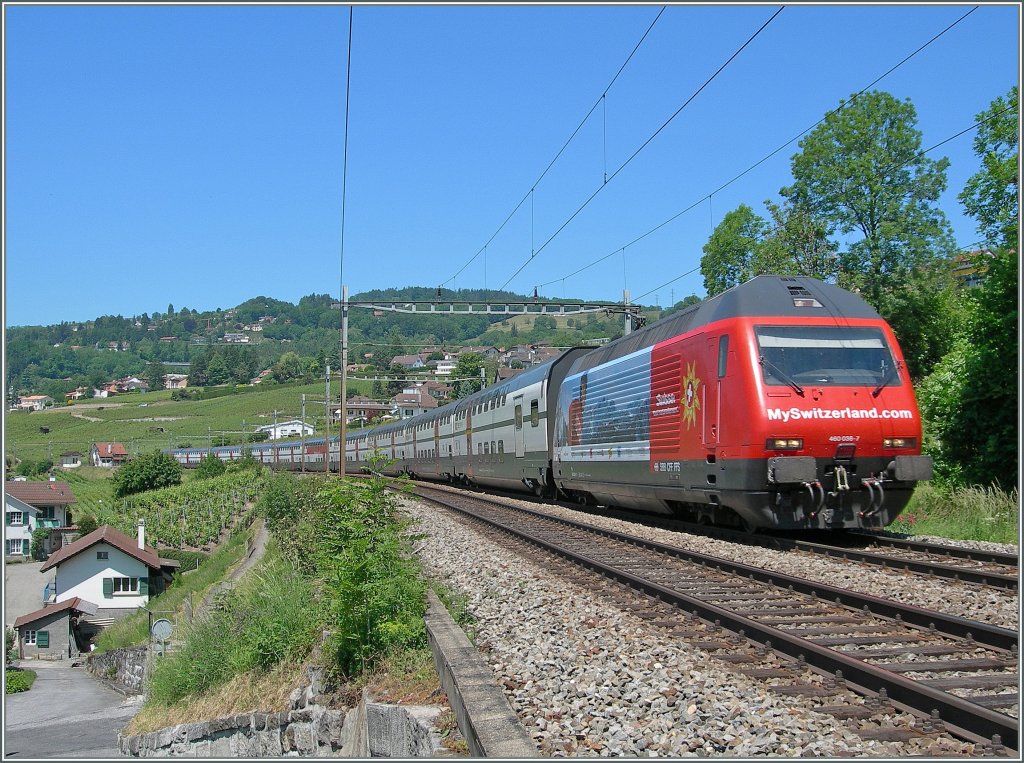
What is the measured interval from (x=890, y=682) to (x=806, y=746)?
94 cm

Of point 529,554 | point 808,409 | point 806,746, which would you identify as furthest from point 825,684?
point 529,554

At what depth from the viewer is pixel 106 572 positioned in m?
60.0

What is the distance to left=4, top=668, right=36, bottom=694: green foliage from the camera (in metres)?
45.1

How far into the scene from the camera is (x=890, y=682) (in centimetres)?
546

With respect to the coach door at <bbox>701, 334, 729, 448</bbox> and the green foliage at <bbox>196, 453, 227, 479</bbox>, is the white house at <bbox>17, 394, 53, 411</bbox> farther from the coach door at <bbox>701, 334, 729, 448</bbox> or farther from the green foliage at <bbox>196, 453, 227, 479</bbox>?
the coach door at <bbox>701, 334, 729, 448</bbox>

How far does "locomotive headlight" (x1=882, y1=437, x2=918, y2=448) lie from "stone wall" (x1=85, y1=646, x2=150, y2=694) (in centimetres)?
3570

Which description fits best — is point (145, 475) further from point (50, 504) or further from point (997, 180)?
point (997, 180)

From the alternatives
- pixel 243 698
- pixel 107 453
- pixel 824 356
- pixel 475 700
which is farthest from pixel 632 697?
pixel 107 453

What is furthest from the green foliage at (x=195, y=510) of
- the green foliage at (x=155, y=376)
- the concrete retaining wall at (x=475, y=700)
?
the green foliage at (x=155, y=376)

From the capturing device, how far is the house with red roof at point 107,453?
110 metres

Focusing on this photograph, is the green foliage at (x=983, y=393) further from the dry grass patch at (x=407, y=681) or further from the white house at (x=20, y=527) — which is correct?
the white house at (x=20, y=527)

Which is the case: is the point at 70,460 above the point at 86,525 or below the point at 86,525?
above

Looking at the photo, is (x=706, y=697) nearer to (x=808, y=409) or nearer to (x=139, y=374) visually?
(x=808, y=409)

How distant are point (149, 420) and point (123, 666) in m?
79.7
